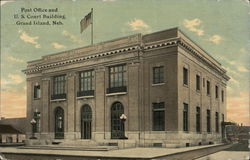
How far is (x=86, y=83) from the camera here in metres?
30.8

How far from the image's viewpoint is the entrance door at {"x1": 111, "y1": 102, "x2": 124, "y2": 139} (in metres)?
27.5

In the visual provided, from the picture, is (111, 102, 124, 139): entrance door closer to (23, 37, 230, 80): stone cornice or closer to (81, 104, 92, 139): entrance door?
(81, 104, 92, 139): entrance door

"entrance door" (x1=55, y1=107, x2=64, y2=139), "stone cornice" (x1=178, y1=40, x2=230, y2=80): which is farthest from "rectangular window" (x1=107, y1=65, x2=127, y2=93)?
"entrance door" (x1=55, y1=107, x2=64, y2=139)

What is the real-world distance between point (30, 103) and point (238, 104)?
73.2 ft

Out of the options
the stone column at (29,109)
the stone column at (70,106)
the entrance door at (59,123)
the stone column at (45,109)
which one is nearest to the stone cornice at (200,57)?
the stone column at (70,106)

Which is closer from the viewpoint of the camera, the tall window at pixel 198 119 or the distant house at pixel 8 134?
the tall window at pixel 198 119

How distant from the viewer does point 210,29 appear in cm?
2127

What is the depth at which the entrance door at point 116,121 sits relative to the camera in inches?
1084

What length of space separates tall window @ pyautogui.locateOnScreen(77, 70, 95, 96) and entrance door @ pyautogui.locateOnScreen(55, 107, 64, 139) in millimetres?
3179

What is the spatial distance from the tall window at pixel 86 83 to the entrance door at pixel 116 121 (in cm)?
299

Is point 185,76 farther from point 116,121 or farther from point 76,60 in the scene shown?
point 76,60

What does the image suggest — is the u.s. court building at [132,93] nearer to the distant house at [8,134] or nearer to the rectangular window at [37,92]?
the rectangular window at [37,92]

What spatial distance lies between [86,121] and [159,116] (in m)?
7.90

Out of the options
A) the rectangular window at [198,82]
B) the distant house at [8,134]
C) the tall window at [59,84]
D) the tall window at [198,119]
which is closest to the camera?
the tall window at [198,119]
